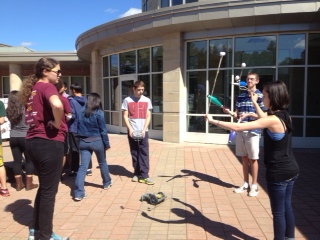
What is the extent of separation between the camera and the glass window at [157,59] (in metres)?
10.8

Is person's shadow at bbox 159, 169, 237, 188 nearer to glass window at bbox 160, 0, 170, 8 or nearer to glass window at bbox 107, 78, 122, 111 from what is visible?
glass window at bbox 107, 78, 122, 111

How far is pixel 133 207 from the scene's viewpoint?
4.43 meters

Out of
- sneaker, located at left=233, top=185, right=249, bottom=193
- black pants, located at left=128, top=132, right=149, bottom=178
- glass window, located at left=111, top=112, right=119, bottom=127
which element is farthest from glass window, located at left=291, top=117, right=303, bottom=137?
glass window, located at left=111, top=112, right=119, bottom=127

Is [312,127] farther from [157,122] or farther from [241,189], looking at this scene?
[241,189]

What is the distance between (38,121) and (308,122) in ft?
27.7

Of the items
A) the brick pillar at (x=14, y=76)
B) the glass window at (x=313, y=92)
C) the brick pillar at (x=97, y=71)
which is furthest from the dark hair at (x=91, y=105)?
the brick pillar at (x=14, y=76)

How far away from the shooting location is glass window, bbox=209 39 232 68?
9.53m

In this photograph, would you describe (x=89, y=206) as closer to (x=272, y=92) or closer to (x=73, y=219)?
(x=73, y=219)

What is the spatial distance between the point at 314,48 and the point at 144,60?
5768 millimetres

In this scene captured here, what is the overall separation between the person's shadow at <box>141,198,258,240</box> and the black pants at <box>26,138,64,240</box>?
4.68 ft

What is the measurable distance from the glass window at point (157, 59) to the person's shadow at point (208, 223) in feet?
23.5

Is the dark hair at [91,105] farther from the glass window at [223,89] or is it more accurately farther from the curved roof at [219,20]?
the glass window at [223,89]

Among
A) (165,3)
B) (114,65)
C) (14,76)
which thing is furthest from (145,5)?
(14,76)

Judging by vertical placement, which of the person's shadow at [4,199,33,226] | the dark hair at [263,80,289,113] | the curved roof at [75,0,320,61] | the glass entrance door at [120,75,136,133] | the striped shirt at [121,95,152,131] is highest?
the curved roof at [75,0,320,61]
